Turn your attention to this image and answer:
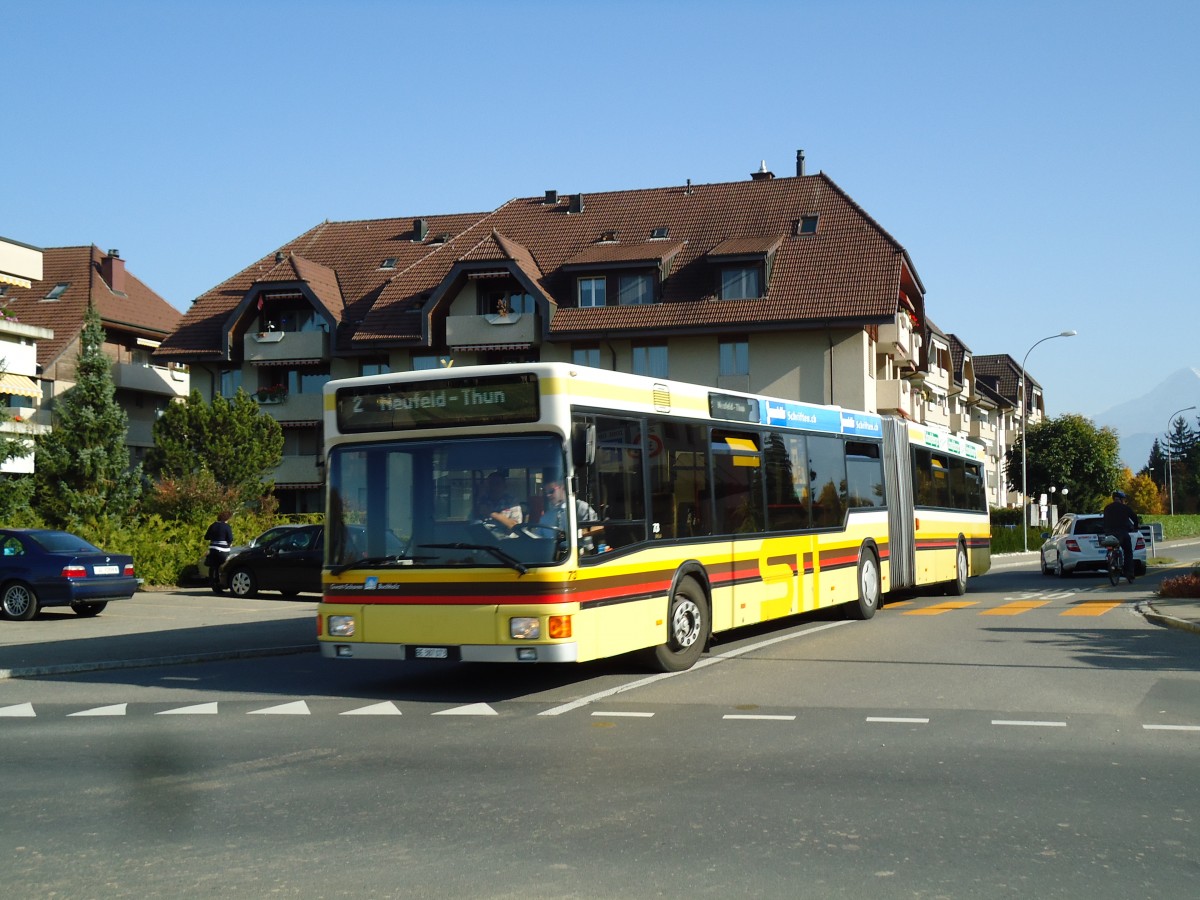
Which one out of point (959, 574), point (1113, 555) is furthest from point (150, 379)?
point (1113, 555)

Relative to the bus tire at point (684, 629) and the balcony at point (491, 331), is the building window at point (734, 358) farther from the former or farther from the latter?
the bus tire at point (684, 629)

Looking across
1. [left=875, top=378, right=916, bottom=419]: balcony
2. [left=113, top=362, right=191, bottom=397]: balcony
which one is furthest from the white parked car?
[left=113, top=362, right=191, bottom=397]: balcony

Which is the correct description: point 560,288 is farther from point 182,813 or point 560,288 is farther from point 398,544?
point 182,813

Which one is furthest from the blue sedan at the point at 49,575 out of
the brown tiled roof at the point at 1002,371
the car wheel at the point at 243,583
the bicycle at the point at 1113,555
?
the brown tiled roof at the point at 1002,371

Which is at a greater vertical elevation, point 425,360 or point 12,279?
point 12,279

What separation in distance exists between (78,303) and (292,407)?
52.7ft

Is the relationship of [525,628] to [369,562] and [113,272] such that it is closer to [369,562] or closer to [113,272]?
[369,562]

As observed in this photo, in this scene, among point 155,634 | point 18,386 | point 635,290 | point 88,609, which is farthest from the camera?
point 635,290

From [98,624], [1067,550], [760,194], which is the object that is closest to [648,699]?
[98,624]

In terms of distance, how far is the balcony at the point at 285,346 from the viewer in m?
55.0

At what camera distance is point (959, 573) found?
26109 mm

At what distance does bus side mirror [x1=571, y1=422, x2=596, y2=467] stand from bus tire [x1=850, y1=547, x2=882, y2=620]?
852 centimetres

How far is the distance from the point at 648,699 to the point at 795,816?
466cm

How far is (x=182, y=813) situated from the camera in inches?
287
